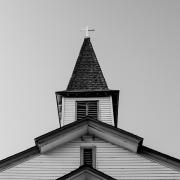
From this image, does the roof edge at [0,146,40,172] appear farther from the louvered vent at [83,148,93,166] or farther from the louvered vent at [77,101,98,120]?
the louvered vent at [77,101,98,120]

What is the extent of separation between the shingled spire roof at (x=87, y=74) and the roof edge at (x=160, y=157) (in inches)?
257

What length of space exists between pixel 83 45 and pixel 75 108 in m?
8.10

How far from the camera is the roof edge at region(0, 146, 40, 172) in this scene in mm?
15352

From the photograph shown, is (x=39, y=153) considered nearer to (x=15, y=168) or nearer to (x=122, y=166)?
(x=15, y=168)

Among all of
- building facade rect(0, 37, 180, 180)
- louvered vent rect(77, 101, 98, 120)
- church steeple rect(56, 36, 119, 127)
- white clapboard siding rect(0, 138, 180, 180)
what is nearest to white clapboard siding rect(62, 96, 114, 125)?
church steeple rect(56, 36, 119, 127)

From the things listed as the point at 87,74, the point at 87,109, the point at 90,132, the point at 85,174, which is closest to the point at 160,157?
the point at 90,132

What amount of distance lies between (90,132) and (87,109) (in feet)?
9.90

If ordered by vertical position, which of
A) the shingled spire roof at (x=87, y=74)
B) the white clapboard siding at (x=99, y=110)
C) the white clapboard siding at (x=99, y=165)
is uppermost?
the shingled spire roof at (x=87, y=74)

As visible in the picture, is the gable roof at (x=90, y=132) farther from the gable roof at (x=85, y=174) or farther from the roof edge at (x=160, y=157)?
the gable roof at (x=85, y=174)

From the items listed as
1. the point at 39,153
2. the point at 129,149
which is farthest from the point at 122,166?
the point at 39,153

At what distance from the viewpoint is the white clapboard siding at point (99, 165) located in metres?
15.0

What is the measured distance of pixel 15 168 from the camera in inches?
604

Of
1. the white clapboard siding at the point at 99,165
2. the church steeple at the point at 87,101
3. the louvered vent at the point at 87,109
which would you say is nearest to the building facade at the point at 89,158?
the white clapboard siding at the point at 99,165

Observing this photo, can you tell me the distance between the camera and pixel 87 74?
2333 cm
